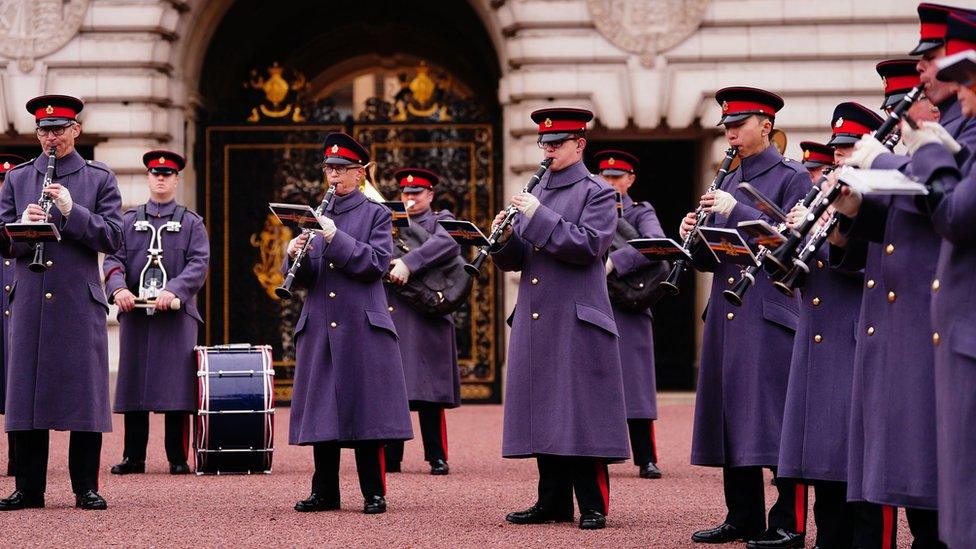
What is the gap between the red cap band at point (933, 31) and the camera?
19.1ft

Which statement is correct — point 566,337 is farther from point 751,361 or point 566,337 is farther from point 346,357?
point 346,357

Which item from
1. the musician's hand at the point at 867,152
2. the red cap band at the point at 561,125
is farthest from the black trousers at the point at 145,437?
the musician's hand at the point at 867,152

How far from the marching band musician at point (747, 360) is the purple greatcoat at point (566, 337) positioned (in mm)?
493

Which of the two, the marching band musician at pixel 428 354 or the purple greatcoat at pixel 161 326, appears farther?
the marching band musician at pixel 428 354

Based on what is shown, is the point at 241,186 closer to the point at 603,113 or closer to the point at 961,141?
the point at 603,113

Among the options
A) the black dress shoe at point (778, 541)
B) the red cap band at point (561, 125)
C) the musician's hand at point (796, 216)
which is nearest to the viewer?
the musician's hand at point (796, 216)

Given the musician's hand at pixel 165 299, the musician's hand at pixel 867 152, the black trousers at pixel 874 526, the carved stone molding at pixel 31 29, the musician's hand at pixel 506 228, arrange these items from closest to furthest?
the musician's hand at pixel 867 152, the black trousers at pixel 874 526, the musician's hand at pixel 506 228, the musician's hand at pixel 165 299, the carved stone molding at pixel 31 29

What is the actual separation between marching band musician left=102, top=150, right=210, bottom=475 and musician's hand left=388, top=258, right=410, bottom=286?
1.37 meters

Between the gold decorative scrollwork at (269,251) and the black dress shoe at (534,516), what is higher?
the gold decorative scrollwork at (269,251)

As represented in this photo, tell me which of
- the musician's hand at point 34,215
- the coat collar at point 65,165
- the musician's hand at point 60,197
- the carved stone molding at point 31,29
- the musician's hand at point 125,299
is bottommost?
the musician's hand at point 125,299

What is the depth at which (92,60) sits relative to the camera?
680 inches

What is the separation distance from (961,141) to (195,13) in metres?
13.7

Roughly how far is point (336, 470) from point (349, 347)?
2.23 feet

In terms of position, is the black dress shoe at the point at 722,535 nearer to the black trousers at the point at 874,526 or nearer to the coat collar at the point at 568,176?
the black trousers at the point at 874,526
